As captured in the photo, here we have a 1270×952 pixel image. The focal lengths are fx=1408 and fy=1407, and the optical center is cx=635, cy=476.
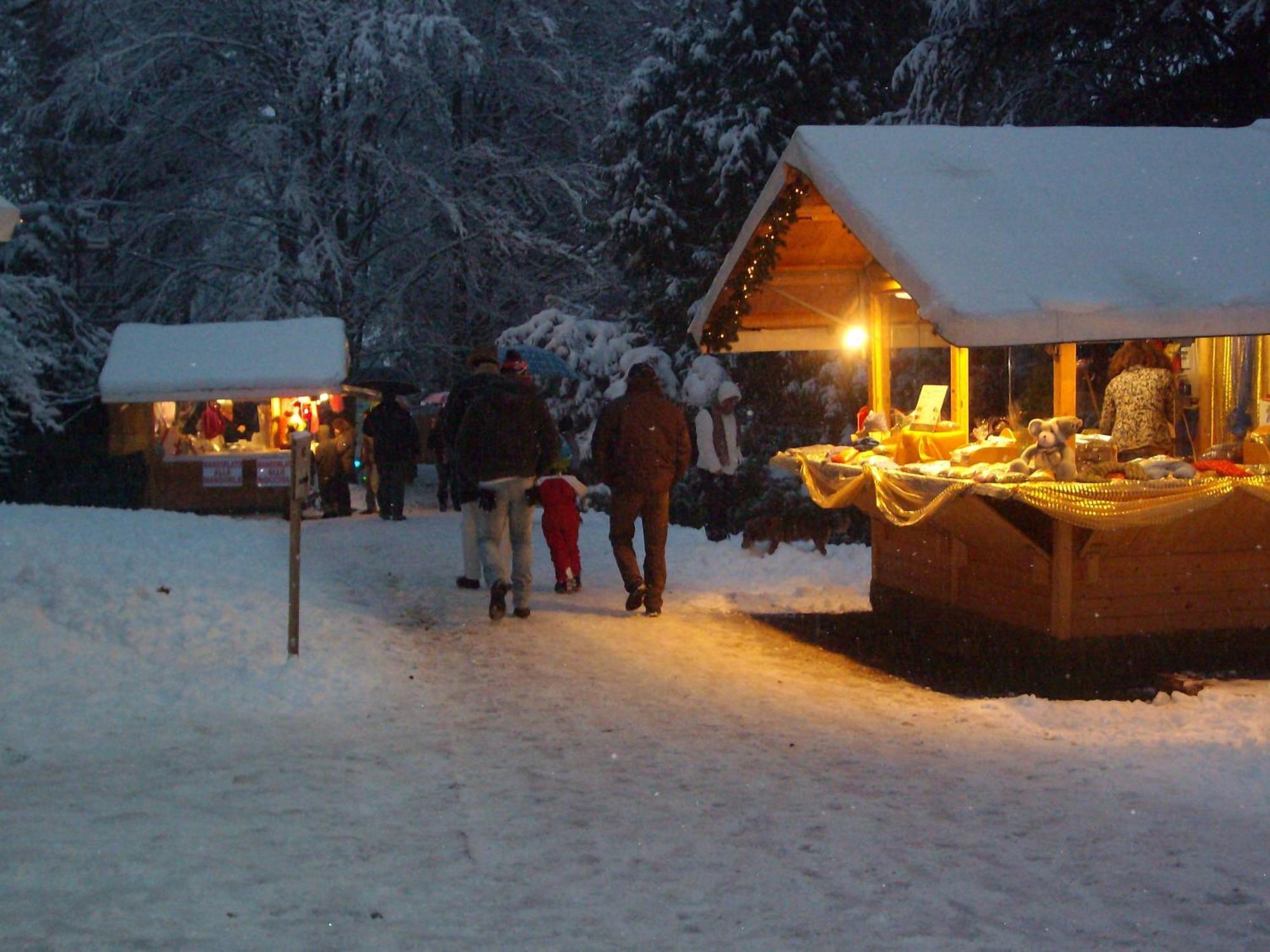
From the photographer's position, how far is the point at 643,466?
1105 centimetres

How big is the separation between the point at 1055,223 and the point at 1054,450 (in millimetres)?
2048

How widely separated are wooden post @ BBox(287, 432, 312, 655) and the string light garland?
4.15 metres

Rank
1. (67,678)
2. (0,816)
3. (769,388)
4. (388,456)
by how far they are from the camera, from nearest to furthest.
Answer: (0,816)
(67,678)
(388,456)
(769,388)

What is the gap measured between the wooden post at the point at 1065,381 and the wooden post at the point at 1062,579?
2.74ft

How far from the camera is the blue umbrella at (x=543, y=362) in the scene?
21.6 m

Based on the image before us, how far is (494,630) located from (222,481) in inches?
585

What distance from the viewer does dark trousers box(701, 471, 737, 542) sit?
682 inches

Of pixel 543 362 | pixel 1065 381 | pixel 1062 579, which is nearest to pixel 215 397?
pixel 543 362

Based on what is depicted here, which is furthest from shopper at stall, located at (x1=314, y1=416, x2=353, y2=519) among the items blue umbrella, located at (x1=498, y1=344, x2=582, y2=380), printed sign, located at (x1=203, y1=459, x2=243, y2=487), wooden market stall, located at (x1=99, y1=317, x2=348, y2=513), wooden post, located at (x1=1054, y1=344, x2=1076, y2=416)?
wooden post, located at (x1=1054, y1=344, x2=1076, y2=416)

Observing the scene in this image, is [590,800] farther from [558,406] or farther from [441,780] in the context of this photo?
[558,406]

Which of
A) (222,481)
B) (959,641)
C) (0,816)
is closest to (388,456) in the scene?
(222,481)

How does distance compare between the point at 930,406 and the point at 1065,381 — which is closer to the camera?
the point at 1065,381

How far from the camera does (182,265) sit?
2853 centimetres

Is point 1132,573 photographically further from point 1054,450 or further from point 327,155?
point 327,155
